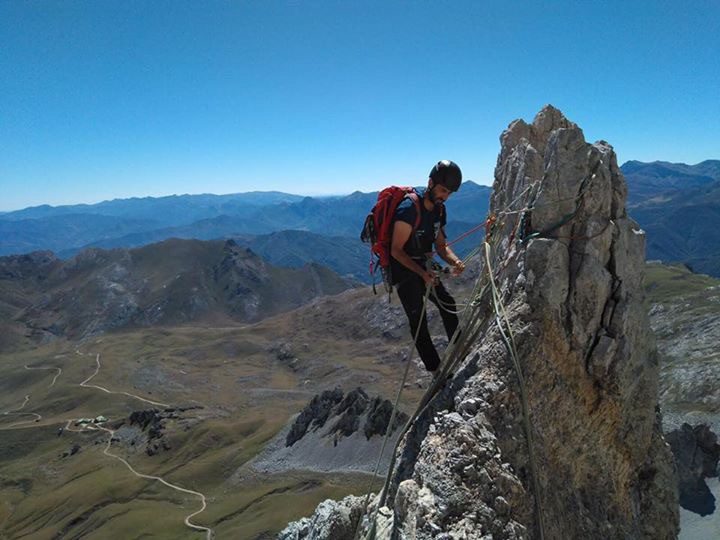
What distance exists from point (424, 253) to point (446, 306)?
1.31 m

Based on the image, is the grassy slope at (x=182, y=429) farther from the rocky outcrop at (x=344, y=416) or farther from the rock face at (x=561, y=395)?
the rock face at (x=561, y=395)

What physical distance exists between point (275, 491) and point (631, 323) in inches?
2772

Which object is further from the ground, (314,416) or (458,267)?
(458,267)

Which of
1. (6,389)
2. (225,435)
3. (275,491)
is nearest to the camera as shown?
(275,491)

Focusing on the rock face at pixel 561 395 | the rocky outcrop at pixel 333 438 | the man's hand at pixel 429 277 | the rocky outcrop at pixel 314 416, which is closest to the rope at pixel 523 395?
the rock face at pixel 561 395

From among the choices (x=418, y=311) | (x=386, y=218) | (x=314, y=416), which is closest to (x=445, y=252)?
(x=418, y=311)

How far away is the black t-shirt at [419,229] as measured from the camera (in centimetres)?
1066

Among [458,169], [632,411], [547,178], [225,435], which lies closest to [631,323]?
[632,411]

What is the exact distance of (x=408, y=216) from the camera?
34.9 ft

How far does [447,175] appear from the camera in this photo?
419 inches

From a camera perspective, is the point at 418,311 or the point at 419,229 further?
the point at 418,311

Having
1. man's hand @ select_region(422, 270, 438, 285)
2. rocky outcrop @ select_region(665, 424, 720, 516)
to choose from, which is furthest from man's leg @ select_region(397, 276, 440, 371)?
rocky outcrop @ select_region(665, 424, 720, 516)

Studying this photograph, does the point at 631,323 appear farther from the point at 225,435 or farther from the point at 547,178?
the point at 225,435

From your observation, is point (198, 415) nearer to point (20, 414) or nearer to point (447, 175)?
point (20, 414)
